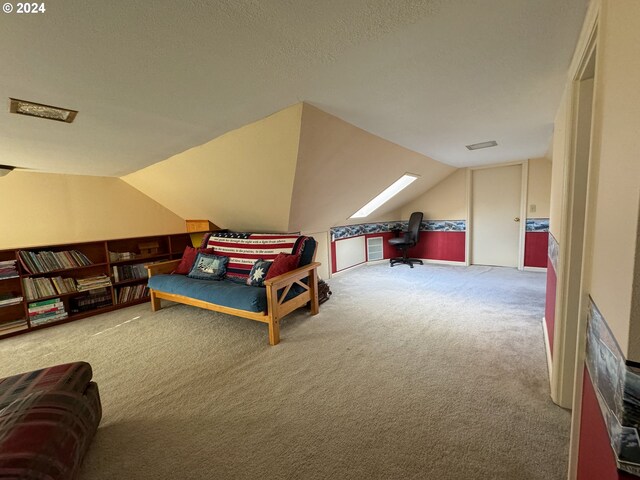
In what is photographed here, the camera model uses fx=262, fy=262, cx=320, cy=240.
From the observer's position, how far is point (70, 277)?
3.15 meters

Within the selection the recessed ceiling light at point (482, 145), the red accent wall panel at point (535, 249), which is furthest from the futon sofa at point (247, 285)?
the red accent wall panel at point (535, 249)

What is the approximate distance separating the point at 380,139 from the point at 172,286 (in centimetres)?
276

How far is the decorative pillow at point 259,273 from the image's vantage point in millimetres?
2732

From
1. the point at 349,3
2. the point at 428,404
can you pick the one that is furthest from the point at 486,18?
the point at 428,404

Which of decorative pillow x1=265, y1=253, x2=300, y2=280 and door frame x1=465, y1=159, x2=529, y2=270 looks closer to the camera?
decorative pillow x1=265, y1=253, x2=300, y2=280

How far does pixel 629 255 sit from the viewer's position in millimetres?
564

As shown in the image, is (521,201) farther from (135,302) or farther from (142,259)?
(135,302)

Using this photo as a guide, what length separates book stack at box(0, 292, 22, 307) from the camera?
2633 mm

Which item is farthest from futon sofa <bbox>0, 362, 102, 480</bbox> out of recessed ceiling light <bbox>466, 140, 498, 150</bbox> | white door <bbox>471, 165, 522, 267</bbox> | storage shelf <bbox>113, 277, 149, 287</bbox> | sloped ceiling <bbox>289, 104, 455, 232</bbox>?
white door <bbox>471, 165, 522, 267</bbox>

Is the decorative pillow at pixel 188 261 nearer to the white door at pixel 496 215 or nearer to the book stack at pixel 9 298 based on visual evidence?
the book stack at pixel 9 298

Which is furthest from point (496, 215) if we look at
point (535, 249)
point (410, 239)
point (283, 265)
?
point (283, 265)

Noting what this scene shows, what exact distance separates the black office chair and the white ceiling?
9.43ft

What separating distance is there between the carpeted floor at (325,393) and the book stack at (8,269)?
66cm

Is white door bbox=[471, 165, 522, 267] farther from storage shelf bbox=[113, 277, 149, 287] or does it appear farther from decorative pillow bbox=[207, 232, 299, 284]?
storage shelf bbox=[113, 277, 149, 287]
